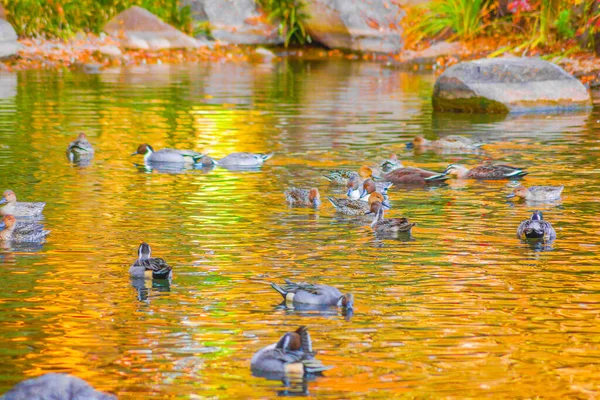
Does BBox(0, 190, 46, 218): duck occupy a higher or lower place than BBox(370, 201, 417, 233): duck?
lower

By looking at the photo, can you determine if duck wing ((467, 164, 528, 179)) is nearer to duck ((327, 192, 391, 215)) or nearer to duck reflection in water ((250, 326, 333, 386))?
duck ((327, 192, 391, 215))

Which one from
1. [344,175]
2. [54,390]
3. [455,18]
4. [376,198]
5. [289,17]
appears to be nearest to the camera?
[54,390]

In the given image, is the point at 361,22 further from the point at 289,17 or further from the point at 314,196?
the point at 314,196

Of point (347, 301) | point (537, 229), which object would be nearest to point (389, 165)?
point (537, 229)

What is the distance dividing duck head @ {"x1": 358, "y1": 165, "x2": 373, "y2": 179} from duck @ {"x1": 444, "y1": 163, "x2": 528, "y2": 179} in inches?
43.2

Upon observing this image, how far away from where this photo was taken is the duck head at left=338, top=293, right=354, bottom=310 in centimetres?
937

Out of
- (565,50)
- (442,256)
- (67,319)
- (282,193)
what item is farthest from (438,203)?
(565,50)

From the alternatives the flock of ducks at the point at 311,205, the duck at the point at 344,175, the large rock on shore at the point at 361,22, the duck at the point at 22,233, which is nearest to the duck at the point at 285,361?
the flock of ducks at the point at 311,205

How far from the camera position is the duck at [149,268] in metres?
10.3

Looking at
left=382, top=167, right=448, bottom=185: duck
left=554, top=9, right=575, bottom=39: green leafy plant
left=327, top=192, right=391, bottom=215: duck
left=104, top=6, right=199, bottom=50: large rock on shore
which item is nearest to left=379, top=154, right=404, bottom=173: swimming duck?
left=382, top=167, right=448, bottom=185: duck

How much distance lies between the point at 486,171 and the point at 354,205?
3475 millimetres

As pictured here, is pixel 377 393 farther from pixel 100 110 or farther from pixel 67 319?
pixel 100 110

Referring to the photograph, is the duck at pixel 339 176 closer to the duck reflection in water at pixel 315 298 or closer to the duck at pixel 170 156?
the duck at pixel 170 156

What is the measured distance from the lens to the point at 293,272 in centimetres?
1078
